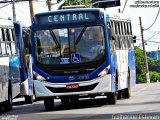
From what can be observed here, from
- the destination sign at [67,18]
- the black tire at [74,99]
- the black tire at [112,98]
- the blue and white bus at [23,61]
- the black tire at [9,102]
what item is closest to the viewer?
the destination sign at [67,18]

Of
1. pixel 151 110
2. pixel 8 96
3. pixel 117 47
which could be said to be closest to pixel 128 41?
pixel 117 47

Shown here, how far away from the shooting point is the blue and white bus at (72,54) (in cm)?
2322

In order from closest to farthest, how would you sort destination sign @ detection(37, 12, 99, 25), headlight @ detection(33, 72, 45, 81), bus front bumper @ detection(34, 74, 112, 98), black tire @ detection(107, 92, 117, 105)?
bus front bumper @ detection(34, 74, 112, 98) < headlight @ detection(33, 72, 45, 81) < destination sign @ detection(37, 12, 99, 25) < black tire @ detection(107, 92, 117, 105)

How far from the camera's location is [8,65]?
26.7 metres

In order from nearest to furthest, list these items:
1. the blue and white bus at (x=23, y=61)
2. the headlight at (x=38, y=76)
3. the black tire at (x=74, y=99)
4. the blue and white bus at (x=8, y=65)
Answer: the headlight at (x=38, y=76) → the black tire at (x=74, y=99) → the blue and white bus at (x=8, y=65) → the blue and white bus at (x=23, y=61)

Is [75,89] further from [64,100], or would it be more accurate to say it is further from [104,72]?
[64,100]

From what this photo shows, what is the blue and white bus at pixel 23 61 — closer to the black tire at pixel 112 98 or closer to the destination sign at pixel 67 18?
the destination sign at pixel 67 18

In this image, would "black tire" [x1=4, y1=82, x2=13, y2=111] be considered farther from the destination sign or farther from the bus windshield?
the destination sign

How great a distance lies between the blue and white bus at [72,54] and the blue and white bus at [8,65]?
2.43 meters

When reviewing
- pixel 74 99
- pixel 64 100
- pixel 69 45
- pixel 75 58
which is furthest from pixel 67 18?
pixel 74 99

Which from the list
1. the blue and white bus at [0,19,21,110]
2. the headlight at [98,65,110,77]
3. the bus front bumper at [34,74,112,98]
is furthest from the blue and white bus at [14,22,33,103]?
the headlight at [98,65,110,77]

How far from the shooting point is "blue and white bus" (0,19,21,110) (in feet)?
84.5

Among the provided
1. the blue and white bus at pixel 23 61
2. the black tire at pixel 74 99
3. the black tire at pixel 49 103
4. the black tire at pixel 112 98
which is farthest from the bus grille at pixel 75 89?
the blue and white bus at pixel 23 61

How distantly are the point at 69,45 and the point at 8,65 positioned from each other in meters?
4.16
